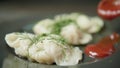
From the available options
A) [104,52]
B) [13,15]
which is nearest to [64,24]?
[104,52]

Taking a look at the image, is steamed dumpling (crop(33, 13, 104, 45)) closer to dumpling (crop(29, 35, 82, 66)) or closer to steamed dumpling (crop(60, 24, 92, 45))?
steamed dumpling (crop(60, 24, 92, 45))

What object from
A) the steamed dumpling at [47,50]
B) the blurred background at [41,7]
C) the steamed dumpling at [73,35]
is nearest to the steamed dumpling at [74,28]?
the steamed dumpling at [73,35]

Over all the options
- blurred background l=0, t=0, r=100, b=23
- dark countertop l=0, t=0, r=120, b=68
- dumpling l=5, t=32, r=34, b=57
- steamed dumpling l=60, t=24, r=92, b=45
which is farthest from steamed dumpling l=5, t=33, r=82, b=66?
blurred background l=0, t=0, r=100, b=23

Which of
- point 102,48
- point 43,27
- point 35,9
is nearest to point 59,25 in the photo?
point 43,27

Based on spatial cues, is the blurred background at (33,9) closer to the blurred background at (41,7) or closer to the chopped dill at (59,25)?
the blurred background at (41,7)

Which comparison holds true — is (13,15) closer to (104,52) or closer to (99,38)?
(99,38)

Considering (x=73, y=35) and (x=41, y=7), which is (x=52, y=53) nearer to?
(x=73, y=35)
